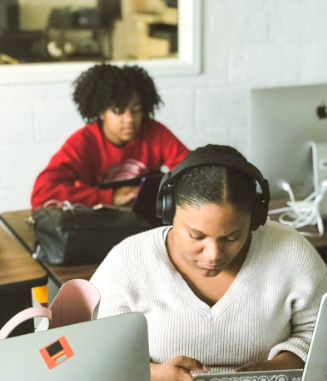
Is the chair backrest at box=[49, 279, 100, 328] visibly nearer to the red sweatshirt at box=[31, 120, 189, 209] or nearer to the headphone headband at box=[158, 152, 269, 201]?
the headphone headband at box=[158, 152, 269, 201]

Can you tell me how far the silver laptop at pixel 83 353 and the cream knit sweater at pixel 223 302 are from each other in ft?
1.04

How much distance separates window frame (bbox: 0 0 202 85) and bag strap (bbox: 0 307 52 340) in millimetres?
1943

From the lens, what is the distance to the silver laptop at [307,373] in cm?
70

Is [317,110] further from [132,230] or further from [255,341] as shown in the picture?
[255,341]

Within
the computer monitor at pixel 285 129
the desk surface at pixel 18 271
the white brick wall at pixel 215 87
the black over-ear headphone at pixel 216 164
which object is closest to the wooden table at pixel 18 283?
the desk surface at pixel 18 271

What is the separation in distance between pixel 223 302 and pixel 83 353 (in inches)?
16.8

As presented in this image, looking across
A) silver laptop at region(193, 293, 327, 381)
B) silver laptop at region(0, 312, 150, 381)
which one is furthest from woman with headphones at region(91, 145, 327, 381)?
silver laptop at region(0, 312, 150, 381)

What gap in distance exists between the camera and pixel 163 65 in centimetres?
274

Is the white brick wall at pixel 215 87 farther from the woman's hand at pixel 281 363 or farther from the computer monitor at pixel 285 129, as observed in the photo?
the woman's hand at pixel 281 363

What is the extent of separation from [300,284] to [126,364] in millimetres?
466

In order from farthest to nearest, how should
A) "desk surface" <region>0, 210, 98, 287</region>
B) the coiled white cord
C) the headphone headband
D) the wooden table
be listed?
the coiled white cord < "desk surface" <region>0, 210, 98, 287</region> < the wooden table < the headphone headband

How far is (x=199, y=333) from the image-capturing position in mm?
948

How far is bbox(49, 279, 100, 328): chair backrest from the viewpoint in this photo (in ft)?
2.52

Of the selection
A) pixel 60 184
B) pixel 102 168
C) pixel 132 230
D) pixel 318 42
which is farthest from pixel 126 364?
pixel 318 42
